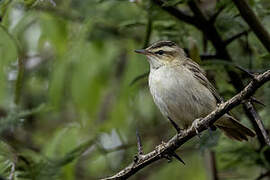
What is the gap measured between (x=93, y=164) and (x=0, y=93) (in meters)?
2.17

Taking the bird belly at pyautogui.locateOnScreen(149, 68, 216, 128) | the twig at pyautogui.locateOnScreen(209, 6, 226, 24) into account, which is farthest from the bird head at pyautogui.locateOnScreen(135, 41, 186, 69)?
the twig at pyautogui.locateOnScreen(209, 6, 226, 24)

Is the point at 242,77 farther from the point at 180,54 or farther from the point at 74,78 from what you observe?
the point at 74,78

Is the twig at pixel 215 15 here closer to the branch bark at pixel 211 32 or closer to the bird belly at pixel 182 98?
the branch bark at pixel 211 32

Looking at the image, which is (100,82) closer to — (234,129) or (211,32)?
(211,32)

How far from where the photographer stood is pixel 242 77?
15.6 feet

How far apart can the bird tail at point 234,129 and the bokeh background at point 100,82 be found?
0.11 m

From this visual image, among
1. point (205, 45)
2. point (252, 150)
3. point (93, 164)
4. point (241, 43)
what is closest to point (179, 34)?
point (205, 45)

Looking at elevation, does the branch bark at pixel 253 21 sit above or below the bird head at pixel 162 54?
above

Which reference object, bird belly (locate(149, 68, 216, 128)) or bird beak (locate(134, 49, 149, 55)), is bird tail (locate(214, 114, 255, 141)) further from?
bird beak (locate(134, 49, 149, 55))

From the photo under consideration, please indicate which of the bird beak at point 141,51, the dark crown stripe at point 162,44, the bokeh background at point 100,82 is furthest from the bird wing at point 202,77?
the bird beak at point 141,51

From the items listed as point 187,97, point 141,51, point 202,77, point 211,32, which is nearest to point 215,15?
point 211,32

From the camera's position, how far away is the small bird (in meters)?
4.55

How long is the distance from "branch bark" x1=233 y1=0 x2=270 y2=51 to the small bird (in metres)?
0.65

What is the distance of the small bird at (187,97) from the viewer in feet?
14.9
